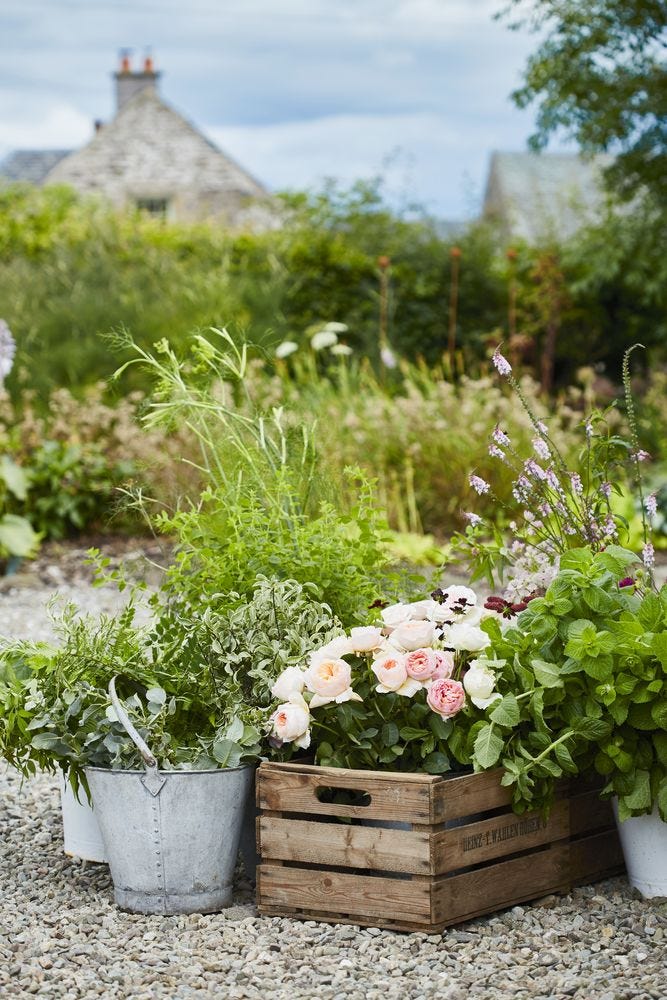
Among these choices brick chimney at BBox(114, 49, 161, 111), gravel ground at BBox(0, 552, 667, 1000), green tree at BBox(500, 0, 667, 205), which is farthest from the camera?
brick chimney at BBox(114, 49, 161, 111)

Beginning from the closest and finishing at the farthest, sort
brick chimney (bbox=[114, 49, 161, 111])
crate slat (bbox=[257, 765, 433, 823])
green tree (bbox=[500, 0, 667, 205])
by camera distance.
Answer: crate slat (bbox=[257, 765, 433, 823]) < green tree (bbox=[500, 0, 667, 205]) < brick chimney (bbox=[114, 49, 161, 111])

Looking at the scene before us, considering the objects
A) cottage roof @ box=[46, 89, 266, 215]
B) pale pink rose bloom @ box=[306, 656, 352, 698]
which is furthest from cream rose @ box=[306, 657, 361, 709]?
cottage roof @ box=[46, 89, 266, 215]

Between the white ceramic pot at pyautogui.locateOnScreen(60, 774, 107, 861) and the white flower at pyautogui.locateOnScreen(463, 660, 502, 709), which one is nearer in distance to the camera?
the white flower at pyautogui.locateOnScreen(463, 660, 502, 709)

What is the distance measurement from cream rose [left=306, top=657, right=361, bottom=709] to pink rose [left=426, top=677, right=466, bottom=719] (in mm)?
168

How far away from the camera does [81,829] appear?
2.99 m

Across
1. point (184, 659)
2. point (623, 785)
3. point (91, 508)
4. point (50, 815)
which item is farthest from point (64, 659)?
point (91, 508)

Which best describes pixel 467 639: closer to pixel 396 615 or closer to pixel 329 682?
pixel 396 615

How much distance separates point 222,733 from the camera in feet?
9.07

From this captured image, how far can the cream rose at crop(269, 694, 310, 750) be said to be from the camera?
266cm

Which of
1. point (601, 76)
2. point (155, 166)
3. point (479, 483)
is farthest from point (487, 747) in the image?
point (155, 166)

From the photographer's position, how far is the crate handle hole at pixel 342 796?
274 centimetres

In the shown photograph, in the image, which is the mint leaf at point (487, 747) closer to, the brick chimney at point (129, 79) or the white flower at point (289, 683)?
the white flower at point (289, 683)

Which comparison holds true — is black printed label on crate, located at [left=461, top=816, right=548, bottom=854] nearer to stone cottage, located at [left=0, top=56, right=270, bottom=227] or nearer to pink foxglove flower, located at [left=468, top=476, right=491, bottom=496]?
pink foxglove flower, located at [left=468, top=476, right=491, bottom=496]

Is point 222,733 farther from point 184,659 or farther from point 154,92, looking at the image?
point 154,92
